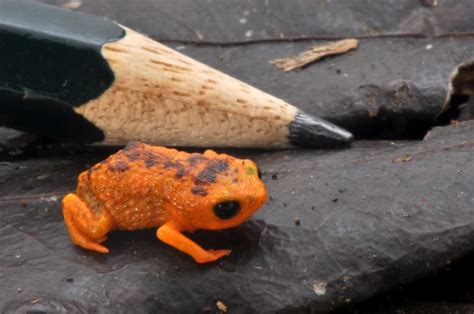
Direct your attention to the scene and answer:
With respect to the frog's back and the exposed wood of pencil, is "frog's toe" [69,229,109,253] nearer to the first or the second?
the frog's back

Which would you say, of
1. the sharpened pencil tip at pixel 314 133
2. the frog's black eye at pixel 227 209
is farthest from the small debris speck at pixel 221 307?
the sharpened pencil tip at pixel 314 133

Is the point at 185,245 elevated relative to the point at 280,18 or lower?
lower

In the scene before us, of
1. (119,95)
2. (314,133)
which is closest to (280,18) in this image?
(314,133)

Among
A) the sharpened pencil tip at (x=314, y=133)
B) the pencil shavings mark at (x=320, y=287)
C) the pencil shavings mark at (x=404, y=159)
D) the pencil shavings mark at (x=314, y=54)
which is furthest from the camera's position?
the pencil shavings mark at (x=314, y=54)

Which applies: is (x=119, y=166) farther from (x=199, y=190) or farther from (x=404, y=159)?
(x=404, y=159)

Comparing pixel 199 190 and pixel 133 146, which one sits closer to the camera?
pixel 199 190

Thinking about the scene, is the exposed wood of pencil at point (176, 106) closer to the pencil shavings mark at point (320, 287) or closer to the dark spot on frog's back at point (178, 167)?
the dark spot on frog's back at point (178, 167)

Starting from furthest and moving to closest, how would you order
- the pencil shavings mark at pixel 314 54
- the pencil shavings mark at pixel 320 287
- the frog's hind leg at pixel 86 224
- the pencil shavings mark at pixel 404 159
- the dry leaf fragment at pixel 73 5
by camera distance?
the dry leaf fragment at pixel 73 5
the pencil shavings mark at pixel 314 54
the pencil shavings mark at pixel 404 159
the frog's hind leg at pixel 86 224
the pencil shavings mark at pixel 320 287

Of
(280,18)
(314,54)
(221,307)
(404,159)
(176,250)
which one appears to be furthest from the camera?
(280,18)
